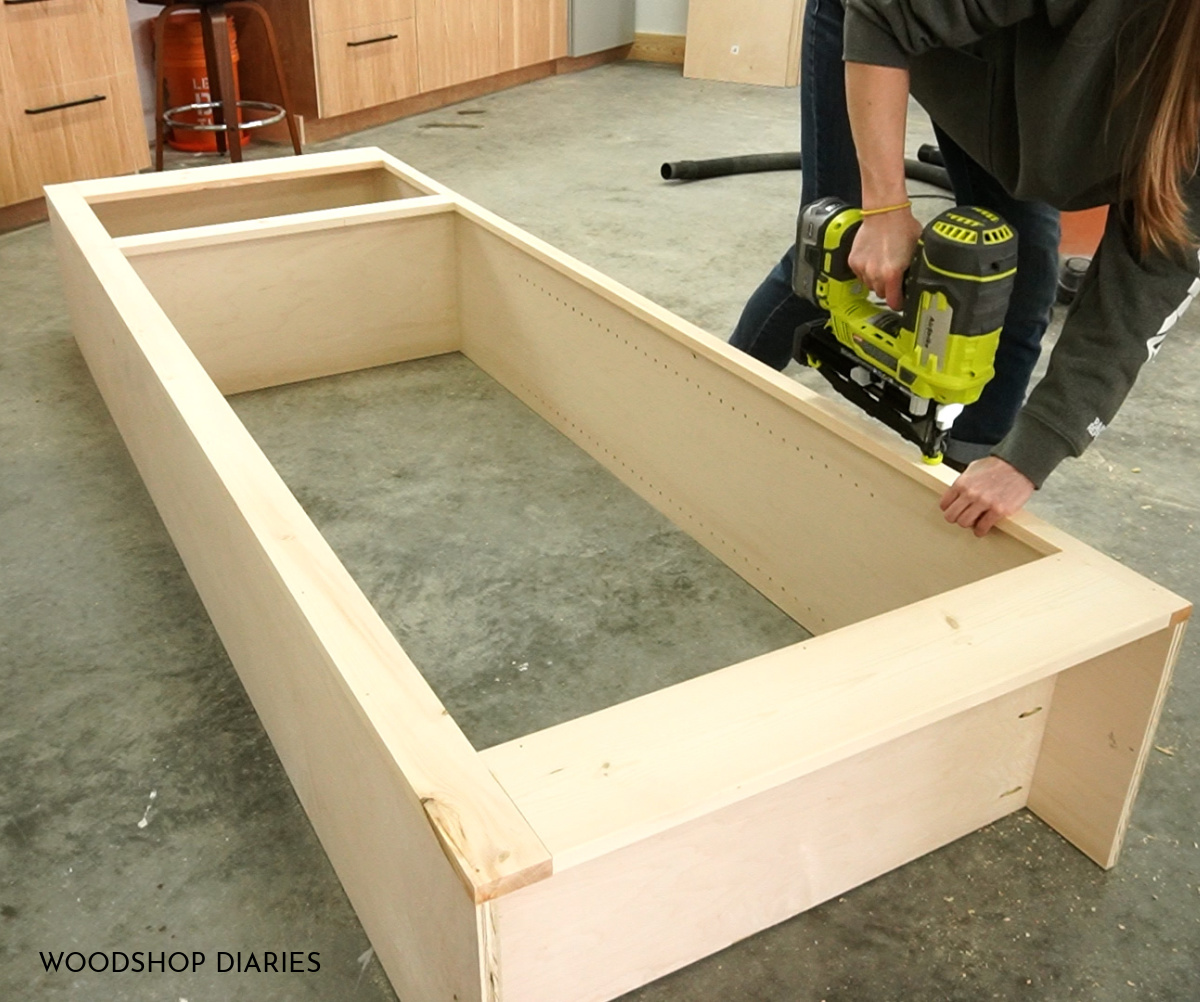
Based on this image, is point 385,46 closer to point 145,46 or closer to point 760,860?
point 145,46

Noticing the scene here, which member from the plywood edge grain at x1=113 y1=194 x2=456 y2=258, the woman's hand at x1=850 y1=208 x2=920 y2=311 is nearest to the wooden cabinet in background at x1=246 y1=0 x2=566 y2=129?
the plywood edge grain at x1=113 y1=194 x2=456 y2=258

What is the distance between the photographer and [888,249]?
60.8 inches

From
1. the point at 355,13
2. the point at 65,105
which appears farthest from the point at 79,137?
the point at 355,13

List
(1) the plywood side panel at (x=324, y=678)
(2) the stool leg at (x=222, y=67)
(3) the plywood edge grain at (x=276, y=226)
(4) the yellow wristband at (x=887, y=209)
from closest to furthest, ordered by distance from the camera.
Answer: (1) the plywood side panel at (x=324, y=678), (4) the yellow wristband at (x=887, y=209), (3) the plywood edge grain at (x=276, y=226), (2) the stool leg at (x=222, y=67)

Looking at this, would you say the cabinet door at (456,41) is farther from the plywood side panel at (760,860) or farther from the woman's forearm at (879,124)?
the plywood side panel at (760,860)

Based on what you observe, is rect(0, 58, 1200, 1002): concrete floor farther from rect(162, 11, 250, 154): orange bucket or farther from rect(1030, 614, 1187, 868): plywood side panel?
rect(162, 11, 250, 154): orange bucket

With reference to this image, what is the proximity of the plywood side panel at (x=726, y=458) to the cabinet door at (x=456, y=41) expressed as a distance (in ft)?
8.06

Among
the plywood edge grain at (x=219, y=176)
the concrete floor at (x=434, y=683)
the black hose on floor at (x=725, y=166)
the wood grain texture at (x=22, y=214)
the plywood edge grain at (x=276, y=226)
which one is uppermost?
the plywood edge grain at (x=219, y=176)

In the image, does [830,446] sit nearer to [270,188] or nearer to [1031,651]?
[1031,651]

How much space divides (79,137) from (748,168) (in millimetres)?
2181

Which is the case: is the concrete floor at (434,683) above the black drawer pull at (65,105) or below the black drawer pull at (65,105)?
below

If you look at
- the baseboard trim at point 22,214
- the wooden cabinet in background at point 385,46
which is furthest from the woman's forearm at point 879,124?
the wooden cabinet in background at point 385,46

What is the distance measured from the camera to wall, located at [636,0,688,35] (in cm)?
588

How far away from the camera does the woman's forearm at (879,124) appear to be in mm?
1384
